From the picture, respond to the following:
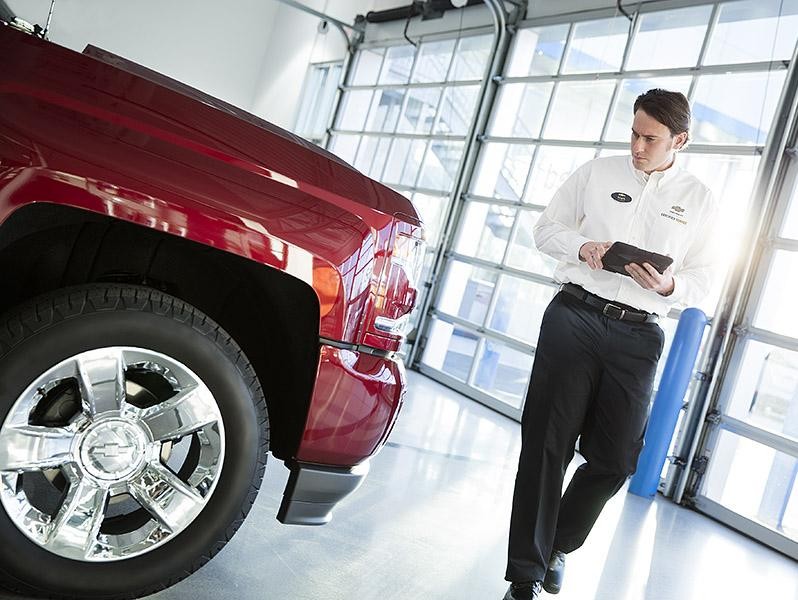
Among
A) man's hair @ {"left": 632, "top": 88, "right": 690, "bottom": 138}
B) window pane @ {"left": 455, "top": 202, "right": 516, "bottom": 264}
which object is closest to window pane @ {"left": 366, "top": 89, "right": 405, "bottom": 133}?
window pane @ {"left": 455, "top": 202, "right": 516, "bottom": 264}

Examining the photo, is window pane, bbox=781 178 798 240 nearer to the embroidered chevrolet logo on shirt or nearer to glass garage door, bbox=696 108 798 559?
glass garage door, bbox=696 108 798 559

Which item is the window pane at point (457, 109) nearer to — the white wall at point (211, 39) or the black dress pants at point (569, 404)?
the white wall at point (211, 39)

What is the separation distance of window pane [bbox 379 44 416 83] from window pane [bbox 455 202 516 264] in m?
3.56

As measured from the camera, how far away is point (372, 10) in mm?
14180

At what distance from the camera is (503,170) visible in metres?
9.93

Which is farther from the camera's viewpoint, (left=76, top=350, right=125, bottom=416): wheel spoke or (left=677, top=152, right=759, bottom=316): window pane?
(left=677, top=152, right=759, bottom=316): window pane

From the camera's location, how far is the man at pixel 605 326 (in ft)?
9.69

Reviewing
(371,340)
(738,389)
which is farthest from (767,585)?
(371,340)

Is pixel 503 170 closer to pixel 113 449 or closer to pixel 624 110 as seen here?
pixel 624 110

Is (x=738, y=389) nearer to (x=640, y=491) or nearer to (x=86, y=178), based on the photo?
(x=640, y=491)

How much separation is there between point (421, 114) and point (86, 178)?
412 inches

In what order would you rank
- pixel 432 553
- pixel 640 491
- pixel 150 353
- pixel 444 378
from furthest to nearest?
1. pixel 444 378
2. pixel 640 491
3. pixel 432 553
4. pixel 150 353

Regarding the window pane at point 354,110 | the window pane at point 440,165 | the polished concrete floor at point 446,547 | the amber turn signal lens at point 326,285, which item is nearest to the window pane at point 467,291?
the window pane at point 440,165

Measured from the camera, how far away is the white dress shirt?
3.03 m
